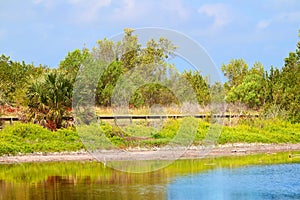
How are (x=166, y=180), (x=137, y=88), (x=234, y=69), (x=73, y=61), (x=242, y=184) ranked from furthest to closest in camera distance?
(x=234, y=69)
(x=73, y=61)
(x=137, y=88)
(x=166, y=180)
(x=242, y=184)

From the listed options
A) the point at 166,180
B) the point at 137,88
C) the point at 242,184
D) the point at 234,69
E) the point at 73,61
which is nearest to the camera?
the point at 242,184

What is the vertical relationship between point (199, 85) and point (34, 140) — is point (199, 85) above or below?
above

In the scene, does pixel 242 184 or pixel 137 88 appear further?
pixel 137 88

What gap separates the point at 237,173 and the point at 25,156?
969 cm

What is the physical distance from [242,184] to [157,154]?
926 centimetres

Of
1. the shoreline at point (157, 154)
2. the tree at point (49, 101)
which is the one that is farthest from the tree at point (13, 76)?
the shoreline at point (157, 154)

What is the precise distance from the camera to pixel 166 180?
22.0m

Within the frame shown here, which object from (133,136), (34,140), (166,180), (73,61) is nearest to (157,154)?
(133,136)

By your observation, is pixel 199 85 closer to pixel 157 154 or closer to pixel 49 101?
pixel 157 154

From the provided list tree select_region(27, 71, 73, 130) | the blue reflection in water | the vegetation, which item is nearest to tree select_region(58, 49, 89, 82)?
the vegetation

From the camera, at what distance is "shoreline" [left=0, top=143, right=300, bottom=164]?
28197mm

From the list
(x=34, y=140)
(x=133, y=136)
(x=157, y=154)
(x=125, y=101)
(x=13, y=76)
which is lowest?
(x=157, y=154)

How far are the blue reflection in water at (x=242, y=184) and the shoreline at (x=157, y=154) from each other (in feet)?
17.4

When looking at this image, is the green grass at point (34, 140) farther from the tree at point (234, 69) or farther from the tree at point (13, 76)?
the tree at point (234, 69)
